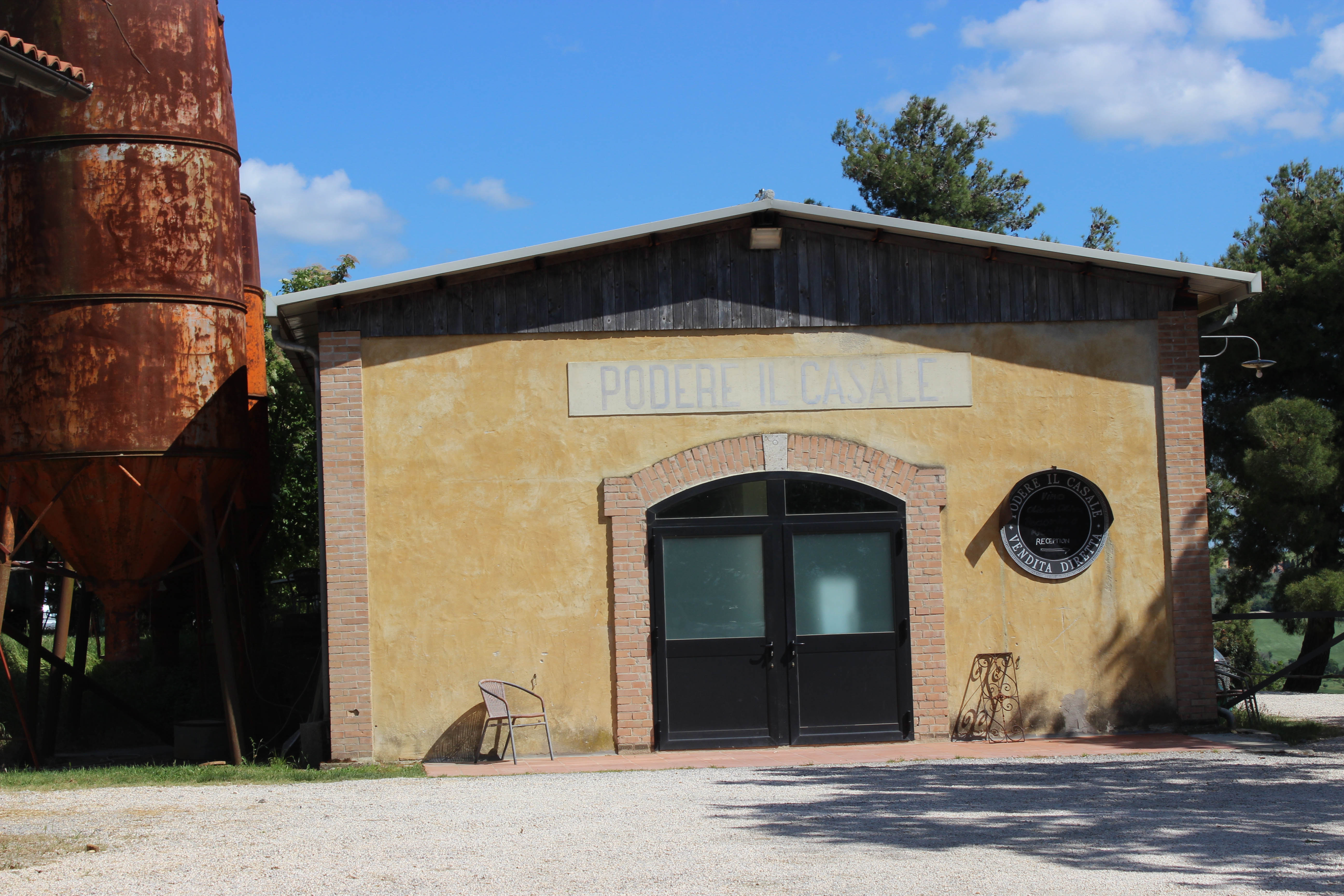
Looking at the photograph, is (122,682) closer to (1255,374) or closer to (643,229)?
(643,229)

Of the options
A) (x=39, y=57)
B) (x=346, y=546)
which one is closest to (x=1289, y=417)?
(x=346, y=546)

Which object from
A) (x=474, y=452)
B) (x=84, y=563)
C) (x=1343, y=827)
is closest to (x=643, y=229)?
(x=474, y=452)

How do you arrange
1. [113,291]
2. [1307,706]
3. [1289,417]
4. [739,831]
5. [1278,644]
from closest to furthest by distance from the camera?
[739,831], [113,291], [1307,706], [1289,417], [1278,644]

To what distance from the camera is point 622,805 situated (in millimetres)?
7973

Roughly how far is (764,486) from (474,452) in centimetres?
249

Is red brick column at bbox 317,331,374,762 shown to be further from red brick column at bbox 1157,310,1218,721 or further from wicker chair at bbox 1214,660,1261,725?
wicker chair at bbox 1214,660,1261,725

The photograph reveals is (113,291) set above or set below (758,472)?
above

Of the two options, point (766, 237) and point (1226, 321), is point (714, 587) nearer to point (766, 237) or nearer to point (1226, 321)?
point (766, 237)

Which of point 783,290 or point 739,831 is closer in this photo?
point 739,831

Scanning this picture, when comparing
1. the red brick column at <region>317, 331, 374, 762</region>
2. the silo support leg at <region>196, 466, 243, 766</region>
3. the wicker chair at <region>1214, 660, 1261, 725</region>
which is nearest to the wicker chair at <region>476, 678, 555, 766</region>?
the red brick column at <region>317, 331, 374, 762</region>

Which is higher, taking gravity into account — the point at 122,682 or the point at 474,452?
the point at 474,452

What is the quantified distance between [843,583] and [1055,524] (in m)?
1.93

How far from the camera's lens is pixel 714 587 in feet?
34.3

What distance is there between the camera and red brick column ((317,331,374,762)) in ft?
32.9
